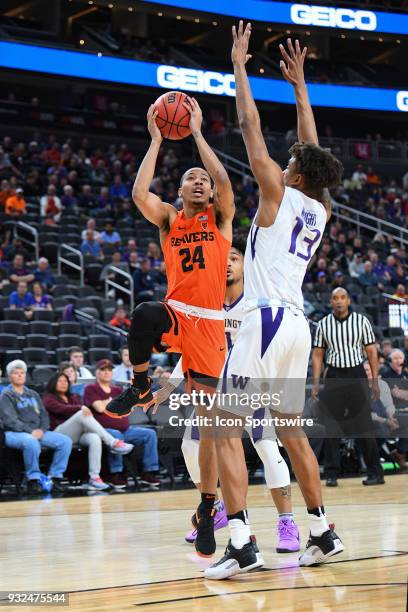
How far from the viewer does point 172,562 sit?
568 cm

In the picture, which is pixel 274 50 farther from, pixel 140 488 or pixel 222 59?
pixel 140 488

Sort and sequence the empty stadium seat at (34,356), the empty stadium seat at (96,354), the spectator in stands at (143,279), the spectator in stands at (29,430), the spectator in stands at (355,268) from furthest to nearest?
the spectator in stands at (355,268)
the spectator in stands at (143,279)
the empty stadium seat at (96,354)
the empty stadium seat at (34,356)
the spectator in stands at (29,430)

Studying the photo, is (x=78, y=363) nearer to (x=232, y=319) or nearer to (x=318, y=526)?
(x=232, y=319)

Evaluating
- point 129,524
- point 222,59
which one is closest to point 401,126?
point 222,59

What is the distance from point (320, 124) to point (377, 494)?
1111 inches

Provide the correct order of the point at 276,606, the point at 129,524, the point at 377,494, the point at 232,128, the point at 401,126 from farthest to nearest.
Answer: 1. the point at 401,126
2. the point at 232,128
3. the point at 377,494
4. the point at 129,524
5. the point at 276,606

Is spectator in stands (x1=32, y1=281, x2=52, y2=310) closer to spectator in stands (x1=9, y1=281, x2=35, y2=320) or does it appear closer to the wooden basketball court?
spectator in stands (x1=9, y1=281, x2=35, y2=320)

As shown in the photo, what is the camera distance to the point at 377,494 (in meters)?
10.2

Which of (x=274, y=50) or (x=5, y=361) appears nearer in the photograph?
(x=5, y=361)

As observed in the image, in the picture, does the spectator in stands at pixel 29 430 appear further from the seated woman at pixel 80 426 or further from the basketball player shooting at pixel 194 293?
the basketball player shooting at pixel 194 293

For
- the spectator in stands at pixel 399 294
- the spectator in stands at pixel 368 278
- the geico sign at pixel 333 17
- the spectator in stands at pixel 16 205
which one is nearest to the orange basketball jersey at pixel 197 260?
the spectator in stands at pixel 16 205

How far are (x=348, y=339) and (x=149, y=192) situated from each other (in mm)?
5695

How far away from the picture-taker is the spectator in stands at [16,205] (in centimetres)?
1995

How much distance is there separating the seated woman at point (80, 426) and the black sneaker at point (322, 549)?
229 inches
